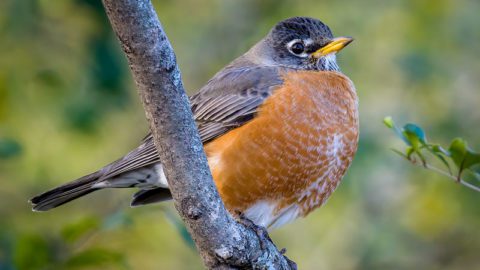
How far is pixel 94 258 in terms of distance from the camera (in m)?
4.04

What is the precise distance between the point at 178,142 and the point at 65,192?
2083mm

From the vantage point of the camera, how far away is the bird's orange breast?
14.4 ft

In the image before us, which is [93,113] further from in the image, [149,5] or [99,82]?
[149,5]

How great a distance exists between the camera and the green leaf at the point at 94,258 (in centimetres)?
402

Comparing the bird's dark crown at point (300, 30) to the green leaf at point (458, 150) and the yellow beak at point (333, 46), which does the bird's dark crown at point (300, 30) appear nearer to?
the yellow beak at point (333, 46)

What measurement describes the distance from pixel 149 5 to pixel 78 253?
1.96 m

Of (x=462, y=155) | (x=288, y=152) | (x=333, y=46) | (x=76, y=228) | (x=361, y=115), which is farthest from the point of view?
(x=361, y=115)

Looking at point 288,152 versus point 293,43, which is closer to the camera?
point 288,152

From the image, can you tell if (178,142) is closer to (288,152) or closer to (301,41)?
(288,152)

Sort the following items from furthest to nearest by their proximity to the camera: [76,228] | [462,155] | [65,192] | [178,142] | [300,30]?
[300,30], [65,192], [76,228], [462,155], [178,142]

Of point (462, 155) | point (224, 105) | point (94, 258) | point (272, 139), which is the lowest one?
point (462, 155)

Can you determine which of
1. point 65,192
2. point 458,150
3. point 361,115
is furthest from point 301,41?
point 458,150

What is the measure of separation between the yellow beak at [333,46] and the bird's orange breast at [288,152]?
46 cm

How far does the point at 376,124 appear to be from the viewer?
6.69 m
